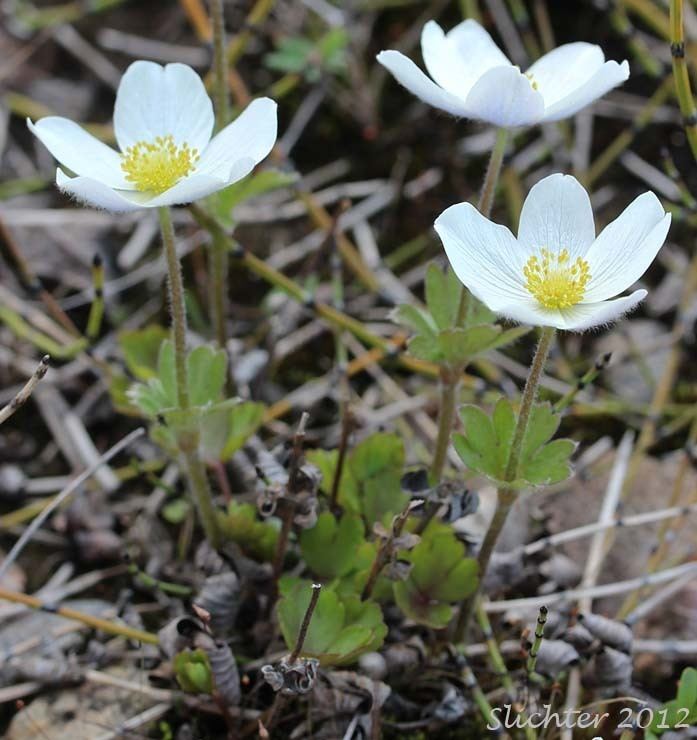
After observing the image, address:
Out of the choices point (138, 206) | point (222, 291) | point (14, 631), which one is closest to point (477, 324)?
point (138, 206)

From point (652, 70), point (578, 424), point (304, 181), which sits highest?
point (652, 70)

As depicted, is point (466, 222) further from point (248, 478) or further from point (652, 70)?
point (652, 70)

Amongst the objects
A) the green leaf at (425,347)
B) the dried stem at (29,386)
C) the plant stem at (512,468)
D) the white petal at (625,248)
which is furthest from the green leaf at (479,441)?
the dried stem at (29,386)

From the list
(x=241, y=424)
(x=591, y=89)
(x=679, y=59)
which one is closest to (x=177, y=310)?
(x=241, y=424)

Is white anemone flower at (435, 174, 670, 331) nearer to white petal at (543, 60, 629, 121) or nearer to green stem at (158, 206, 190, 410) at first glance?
white petal at (543, 60, 629, 121)

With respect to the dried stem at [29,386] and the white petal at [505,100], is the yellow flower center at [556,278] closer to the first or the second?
the white petal at [505,100]

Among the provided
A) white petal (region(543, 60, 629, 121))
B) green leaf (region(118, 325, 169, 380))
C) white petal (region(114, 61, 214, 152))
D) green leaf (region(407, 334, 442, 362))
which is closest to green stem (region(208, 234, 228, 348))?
green leaf (region(118, 325, 169, 380))
